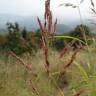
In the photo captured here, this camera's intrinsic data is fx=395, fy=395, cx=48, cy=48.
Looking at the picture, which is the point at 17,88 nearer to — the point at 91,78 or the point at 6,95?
the point at 6,95

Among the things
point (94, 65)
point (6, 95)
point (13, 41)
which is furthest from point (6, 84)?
point (13, 41)

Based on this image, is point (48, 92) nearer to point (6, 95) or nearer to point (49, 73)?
point (49, 73)

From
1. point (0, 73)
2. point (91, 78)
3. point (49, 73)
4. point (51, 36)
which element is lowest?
point (0, 73)

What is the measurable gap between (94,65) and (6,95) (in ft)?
10.5

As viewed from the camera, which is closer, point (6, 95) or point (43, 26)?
point (43, 26)

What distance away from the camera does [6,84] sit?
5.81m

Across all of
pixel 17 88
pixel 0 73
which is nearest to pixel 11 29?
pixel 0 73

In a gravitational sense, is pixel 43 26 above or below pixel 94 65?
above

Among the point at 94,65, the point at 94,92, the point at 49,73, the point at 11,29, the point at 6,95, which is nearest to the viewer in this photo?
the point at 49,73

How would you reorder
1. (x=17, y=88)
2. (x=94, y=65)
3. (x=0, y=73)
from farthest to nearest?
(x=0, y=73), (x=17, y=88), (x=94, y=65)

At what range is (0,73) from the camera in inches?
260

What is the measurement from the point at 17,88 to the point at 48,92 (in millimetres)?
3815

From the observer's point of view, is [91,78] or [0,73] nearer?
[91,78]

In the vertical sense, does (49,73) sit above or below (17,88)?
above
